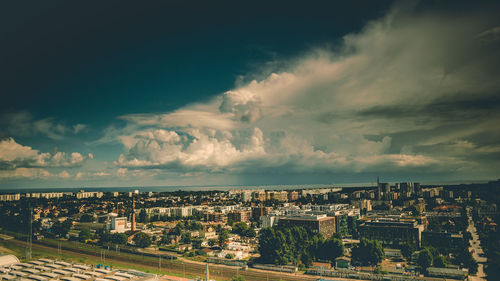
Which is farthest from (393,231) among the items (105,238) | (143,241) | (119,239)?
(105,238)

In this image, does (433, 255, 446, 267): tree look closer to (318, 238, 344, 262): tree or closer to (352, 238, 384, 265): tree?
(352, 238, 384, 265): tree

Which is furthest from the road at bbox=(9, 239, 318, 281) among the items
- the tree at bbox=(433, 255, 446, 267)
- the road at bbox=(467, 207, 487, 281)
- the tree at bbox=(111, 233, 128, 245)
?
the road at bbox=(467, 207, 487, 281)

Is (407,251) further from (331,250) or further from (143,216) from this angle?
(143,216)

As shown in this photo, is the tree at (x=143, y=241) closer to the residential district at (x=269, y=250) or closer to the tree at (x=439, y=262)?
the residential district at (x=269, y=250)

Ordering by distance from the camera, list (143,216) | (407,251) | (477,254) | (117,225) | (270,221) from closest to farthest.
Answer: (407,251) → (477,254) → (117,225) → (270,221) → (143,216)

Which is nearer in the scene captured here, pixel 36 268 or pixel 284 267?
pixel 36 268

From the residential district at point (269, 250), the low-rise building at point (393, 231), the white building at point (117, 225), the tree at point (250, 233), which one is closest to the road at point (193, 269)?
the residential district at point (269, 250)

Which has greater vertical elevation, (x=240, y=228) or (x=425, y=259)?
(x=425, y=259)

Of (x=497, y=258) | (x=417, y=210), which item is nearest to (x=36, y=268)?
(x=497, y=258)

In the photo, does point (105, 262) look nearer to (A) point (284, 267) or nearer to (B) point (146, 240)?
(B) point (146, 240)
